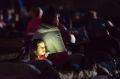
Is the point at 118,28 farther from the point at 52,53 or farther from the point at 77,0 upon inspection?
the point at 77,0

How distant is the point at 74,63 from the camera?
7711 millimetres

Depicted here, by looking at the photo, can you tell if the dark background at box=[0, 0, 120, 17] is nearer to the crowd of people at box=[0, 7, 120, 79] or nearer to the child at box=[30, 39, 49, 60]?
the crowd of people at box=[0, 7, 120, 79]

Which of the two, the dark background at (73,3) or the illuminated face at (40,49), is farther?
the dark background at (73,3)

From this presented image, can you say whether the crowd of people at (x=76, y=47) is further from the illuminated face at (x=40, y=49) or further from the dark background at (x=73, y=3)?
the dark background at (x=73, y=3)

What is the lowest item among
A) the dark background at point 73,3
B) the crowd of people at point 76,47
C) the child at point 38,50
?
the dark background at point 73,3

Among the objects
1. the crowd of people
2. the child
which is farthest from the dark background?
the child

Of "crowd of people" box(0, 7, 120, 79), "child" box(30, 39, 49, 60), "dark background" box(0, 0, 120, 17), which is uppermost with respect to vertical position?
"child" box(30, 39, 49, 60)

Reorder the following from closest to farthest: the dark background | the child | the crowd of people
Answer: the crowd of people < the child < the dark background

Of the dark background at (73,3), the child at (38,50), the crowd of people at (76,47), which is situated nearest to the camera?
the crowd of people at (76,47)

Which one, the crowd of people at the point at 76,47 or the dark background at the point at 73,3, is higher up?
the crowd of people at the point at 76,47

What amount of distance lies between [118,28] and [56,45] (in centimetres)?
161

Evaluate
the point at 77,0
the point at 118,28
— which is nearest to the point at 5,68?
the point at 118,28

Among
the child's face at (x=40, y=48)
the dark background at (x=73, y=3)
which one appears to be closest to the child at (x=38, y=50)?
the child's face at (x=40, y=48)

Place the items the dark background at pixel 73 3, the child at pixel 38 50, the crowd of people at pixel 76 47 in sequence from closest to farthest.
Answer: the crowd of people at pixel 76 47
the child at pixel 38 50
the dark background at pixel 73 3
